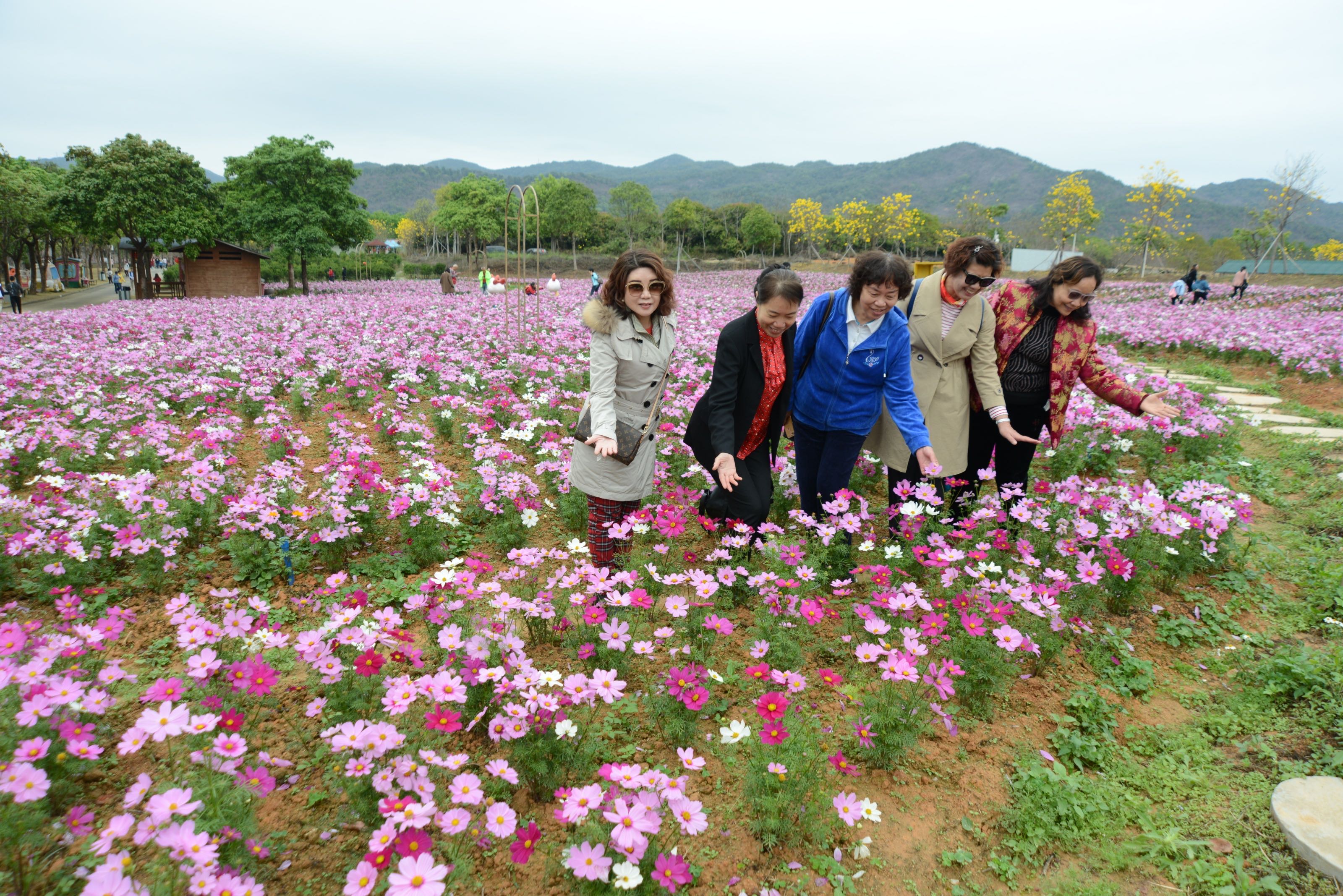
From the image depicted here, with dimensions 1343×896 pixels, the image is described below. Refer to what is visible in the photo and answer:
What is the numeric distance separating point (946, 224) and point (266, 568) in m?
88.5

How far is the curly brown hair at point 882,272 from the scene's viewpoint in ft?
9.70

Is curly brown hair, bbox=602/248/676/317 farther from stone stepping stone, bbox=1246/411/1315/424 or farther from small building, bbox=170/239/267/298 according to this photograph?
small building, bbox=170/239/267/298

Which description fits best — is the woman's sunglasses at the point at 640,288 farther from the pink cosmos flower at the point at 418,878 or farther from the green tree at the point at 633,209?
the green tree at the point at 633,209

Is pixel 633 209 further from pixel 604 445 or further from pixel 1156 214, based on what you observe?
pixel 604 445

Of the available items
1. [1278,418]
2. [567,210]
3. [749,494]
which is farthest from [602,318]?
[567,210]

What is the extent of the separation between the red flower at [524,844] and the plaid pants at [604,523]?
1.56m

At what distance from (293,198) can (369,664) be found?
32370 millimetres

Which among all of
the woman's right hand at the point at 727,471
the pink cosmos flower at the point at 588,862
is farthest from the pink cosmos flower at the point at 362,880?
the woman's right hand at the point at 727,471

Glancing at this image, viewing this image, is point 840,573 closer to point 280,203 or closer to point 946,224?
point 280,203

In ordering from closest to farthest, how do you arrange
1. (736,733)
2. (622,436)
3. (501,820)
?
(501,820) < (736,733) < (622,436)

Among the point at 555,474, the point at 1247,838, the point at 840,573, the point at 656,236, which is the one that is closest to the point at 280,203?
the point at 555,474

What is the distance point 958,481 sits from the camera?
3.57 metres

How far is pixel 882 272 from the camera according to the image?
2.96 metres

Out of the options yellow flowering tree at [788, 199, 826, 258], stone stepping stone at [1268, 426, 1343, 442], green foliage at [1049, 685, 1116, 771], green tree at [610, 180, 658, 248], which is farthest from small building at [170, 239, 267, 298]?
green tree at [610, 180, 658, 248]
